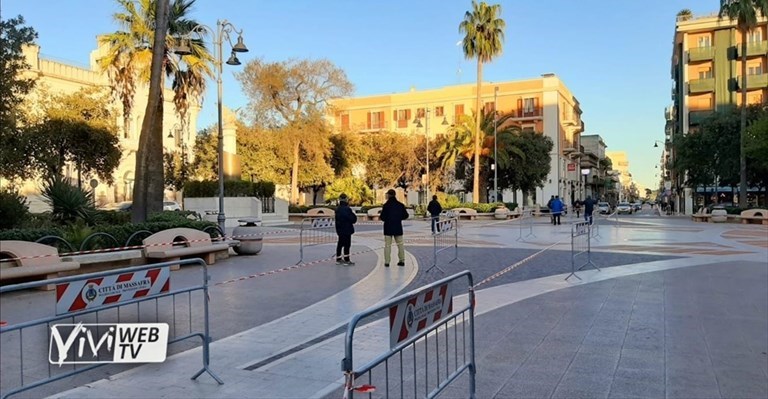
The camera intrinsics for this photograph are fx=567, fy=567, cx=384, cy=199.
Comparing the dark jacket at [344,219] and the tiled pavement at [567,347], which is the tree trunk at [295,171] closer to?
the dark jacket at [344,219]

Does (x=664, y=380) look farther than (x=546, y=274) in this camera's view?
No

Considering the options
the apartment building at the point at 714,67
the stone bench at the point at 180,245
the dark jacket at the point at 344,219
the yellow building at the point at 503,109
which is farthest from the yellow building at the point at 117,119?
the apartment building at the point at 714,67

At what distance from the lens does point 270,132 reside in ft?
143

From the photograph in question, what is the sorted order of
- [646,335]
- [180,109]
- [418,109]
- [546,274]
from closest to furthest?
[646,335] < [546,274] < [180,109] < [418,109]

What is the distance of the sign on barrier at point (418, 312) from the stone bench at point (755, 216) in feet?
109

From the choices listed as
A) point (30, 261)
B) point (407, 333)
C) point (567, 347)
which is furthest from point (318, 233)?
point (407, 333)

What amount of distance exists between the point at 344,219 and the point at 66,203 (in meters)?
7.05

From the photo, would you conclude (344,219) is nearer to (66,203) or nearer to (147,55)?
(66,203)

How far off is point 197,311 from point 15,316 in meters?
2.36

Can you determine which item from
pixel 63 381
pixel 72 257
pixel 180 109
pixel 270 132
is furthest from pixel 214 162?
pixel 63 381

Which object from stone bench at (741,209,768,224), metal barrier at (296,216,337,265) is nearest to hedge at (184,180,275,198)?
metal barrier at (296,216,337,265)

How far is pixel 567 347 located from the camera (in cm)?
620

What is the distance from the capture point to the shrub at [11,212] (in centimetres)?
1405

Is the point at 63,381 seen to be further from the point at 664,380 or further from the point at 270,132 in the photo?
the point at 270,132
